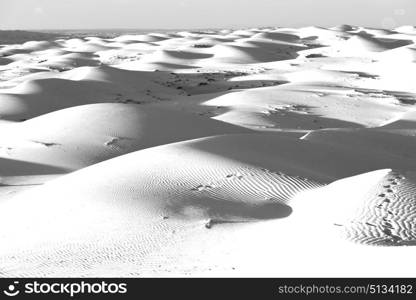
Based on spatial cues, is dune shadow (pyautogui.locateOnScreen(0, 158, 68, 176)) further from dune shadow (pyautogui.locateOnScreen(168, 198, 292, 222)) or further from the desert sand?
dune shadow (pyautogui.locateOnScreen(168, 198, 292, 222))

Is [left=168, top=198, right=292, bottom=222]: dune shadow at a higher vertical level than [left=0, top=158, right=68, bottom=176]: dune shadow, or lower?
higher

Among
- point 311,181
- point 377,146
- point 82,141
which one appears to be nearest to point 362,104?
point 377,146

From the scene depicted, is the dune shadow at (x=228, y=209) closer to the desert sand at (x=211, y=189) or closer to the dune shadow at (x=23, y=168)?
the desert sand at (x=211, y=189)

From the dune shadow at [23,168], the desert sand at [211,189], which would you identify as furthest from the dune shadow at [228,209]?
the dune shadow at [23,168]

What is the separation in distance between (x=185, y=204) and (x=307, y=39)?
147 feet

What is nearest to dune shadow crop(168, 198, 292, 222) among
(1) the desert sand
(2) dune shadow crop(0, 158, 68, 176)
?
(1) the desert sand

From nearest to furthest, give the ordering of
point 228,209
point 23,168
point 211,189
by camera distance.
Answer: point 228,209 → point 211,189 → point 23,168

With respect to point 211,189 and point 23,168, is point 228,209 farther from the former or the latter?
point 23,168

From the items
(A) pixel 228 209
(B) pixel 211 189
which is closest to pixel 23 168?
(B) pixel 211 189

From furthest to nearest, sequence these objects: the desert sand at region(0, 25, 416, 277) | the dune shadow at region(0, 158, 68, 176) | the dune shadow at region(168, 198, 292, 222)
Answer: the dune shadow at region(0, 158, 68, 176)
the dune shadow at region(168, 198, 292, 222)
the desert sand at region(0, 25, 416, 277)

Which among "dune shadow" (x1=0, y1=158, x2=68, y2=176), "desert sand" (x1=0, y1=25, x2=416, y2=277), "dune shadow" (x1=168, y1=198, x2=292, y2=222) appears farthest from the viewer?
"dune shadow" (x1=0, y1=158, x2=68, y2=176)

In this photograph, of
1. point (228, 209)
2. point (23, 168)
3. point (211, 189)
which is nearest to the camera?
point (228, 209)

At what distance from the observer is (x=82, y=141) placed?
36.7ft

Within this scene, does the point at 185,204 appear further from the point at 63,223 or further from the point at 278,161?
the point at 278,161
